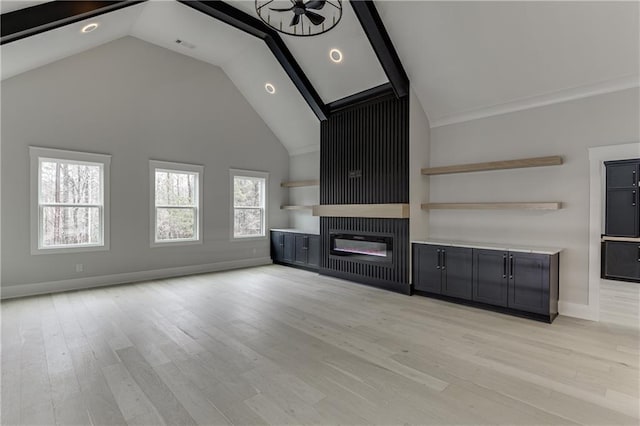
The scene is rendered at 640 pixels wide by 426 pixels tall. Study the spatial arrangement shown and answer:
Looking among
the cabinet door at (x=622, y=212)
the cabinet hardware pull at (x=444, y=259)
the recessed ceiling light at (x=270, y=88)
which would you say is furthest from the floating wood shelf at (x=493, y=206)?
the recessed ceiling light at (x=270, y=88)

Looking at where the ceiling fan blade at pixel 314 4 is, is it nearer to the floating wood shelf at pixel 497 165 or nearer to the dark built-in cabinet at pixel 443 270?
the floating wood shelf at pixel 497 165

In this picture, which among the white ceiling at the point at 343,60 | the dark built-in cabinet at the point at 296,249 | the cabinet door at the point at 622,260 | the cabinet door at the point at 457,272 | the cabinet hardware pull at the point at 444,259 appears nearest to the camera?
the cabinet door at the point at 457,272

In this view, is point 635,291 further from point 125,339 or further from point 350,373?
point 125,339

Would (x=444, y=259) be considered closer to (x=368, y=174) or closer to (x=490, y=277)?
(x=490, y=277)

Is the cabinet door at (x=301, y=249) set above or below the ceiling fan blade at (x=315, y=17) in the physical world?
below

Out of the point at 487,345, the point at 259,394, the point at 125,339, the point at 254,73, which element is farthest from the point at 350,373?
the point at 254,73

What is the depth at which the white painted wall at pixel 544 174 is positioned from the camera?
405 centimetres

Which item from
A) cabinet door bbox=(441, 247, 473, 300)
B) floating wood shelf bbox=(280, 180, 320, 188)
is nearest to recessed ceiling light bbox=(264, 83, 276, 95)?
floating wood shelf bbox=(280, 180, 320, 188)

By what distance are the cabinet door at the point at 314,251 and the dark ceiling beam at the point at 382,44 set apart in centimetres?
339

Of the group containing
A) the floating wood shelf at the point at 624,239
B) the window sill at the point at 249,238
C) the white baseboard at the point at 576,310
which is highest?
the floating wood shelf at the point at 624,239

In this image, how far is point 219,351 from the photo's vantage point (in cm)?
314

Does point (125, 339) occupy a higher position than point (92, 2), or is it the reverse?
point (92, 2)

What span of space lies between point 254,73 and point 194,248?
396 centimetres

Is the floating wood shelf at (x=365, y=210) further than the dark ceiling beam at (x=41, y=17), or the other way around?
the floating wood shelf at (x=365, y=210)
